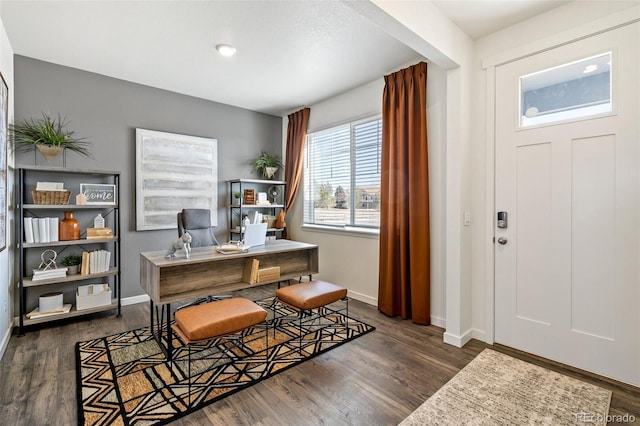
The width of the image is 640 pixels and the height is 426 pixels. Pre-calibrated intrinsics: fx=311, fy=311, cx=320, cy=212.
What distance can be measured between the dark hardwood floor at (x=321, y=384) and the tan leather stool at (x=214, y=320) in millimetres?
396

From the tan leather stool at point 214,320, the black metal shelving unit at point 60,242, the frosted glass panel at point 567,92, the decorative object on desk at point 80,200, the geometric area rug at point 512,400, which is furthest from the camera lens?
the decorative object on desk at point 80,200

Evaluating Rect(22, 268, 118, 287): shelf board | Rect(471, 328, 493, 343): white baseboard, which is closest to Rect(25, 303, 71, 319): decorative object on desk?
Rect(22, 268, 118, 287): shelf board

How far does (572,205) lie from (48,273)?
181 inches

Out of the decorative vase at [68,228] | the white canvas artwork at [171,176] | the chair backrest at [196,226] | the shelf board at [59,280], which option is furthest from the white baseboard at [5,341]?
the chair backrest at [196,226]

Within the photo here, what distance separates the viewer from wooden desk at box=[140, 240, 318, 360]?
2.42m

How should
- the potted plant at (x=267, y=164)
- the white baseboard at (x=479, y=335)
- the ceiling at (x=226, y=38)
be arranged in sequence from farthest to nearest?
the potted plant at (x=267, y=164), the white baseboard at (x=479, y=335), the ceiling at (x=226, y=38)

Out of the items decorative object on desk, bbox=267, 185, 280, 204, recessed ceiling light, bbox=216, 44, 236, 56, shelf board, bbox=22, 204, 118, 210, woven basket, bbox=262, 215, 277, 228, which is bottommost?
woven basket, bbox=262, 215, 277, 228

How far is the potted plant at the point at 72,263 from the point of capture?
3170mm

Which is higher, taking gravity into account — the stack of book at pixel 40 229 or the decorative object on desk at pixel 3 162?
the decorative object on desk at pixel 3 162

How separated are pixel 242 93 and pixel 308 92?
88 centimetres

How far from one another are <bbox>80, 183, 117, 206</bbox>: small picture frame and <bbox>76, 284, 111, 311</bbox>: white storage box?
902 millimetres

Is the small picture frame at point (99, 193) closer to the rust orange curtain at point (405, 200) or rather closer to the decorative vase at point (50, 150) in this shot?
the decorative vase at point (50, 150)

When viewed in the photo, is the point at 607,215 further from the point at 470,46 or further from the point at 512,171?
the point at 470,46

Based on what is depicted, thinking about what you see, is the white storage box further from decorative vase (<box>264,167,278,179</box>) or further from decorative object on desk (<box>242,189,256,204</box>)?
decorative vase (<box>264,167,278,179</box>)
